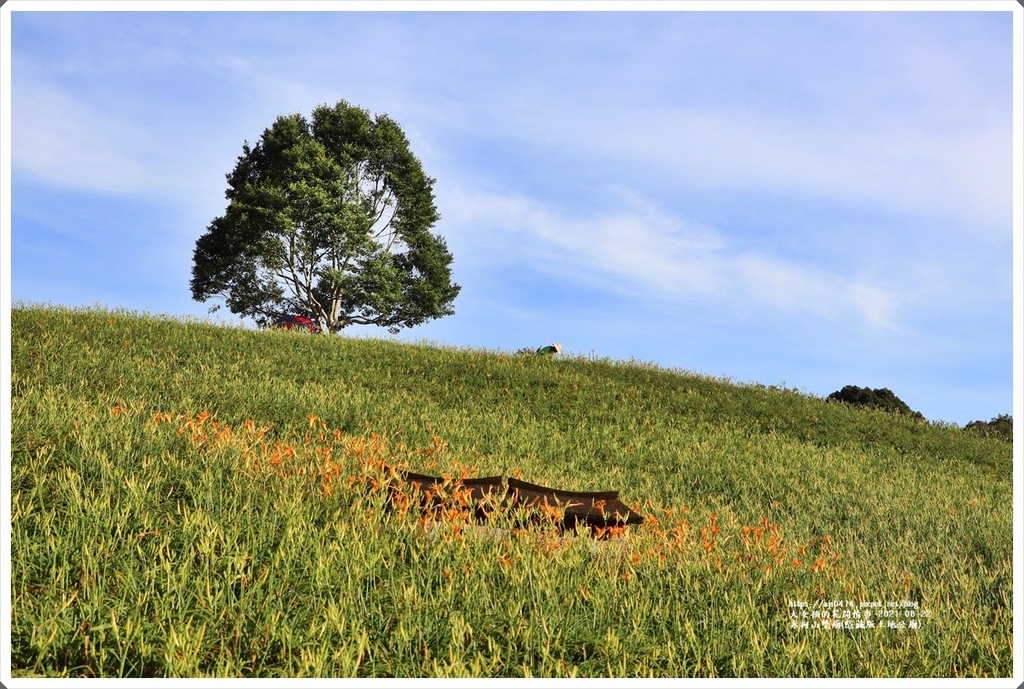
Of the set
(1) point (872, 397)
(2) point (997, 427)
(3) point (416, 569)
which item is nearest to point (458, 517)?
(3) point (416, 569)

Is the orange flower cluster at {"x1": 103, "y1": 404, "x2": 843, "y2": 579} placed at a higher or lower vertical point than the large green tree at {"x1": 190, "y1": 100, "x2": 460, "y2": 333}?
lower

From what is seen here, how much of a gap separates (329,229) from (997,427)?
908 inches

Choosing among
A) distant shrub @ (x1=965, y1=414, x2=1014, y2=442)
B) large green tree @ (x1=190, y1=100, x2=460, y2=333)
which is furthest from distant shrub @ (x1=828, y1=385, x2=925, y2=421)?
large green tree @ (x1=190, y1=100, x2=460, y2=333)

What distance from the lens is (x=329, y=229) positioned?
28078 mm

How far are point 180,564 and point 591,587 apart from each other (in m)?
2.30

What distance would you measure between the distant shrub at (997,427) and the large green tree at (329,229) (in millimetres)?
18822

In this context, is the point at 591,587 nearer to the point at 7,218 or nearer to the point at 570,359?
the point at 7,218

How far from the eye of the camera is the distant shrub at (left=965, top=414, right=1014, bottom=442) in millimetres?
19316

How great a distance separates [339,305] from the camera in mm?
29172

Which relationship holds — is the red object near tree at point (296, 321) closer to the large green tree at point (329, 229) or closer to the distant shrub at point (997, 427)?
the large green tree at point (329, 229)

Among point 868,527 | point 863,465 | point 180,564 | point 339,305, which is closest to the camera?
point 180,564

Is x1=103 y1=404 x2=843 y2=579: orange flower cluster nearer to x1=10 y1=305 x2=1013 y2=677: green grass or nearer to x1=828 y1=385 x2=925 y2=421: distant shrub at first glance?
x1=10 y1=305 x2=1013 y2=677: green grass

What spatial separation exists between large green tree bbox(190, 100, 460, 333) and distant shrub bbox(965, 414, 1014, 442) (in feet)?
61.8

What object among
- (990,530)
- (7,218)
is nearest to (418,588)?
(7,218)
